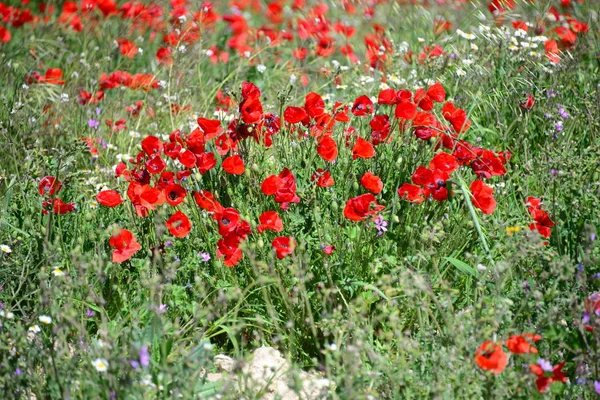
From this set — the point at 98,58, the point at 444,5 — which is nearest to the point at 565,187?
the point at 444,5

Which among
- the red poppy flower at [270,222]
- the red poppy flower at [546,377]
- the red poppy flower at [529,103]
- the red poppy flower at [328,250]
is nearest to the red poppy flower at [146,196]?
the red poppy flower at [270,222]

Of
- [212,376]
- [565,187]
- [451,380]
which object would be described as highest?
[565,187]

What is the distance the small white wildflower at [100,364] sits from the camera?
2.14 metres

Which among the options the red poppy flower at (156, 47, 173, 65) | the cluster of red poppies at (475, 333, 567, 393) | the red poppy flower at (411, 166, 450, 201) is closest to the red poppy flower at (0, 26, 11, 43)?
the red poppy flower at (156, 47, 173, 65)

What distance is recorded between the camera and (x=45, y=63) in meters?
5.09

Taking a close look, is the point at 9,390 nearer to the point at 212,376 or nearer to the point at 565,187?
the point at 212,376

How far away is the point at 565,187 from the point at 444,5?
8.48 ft

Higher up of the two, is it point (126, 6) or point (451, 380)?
point (126, 6)

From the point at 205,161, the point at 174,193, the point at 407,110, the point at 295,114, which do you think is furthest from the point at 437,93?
the point at 174,193

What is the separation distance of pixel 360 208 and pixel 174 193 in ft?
2.10

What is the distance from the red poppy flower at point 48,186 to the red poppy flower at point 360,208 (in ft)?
3.38

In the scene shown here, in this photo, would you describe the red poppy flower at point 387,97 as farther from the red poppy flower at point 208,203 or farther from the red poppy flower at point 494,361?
the red poppy flower at point 494,361

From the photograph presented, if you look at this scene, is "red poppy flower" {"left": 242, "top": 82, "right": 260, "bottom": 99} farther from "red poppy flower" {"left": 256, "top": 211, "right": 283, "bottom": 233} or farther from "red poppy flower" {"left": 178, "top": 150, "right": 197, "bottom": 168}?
"red poppy flower" {"left": 256, "top": 211, "right": 283, "bottom": 233}

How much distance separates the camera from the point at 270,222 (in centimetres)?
265
